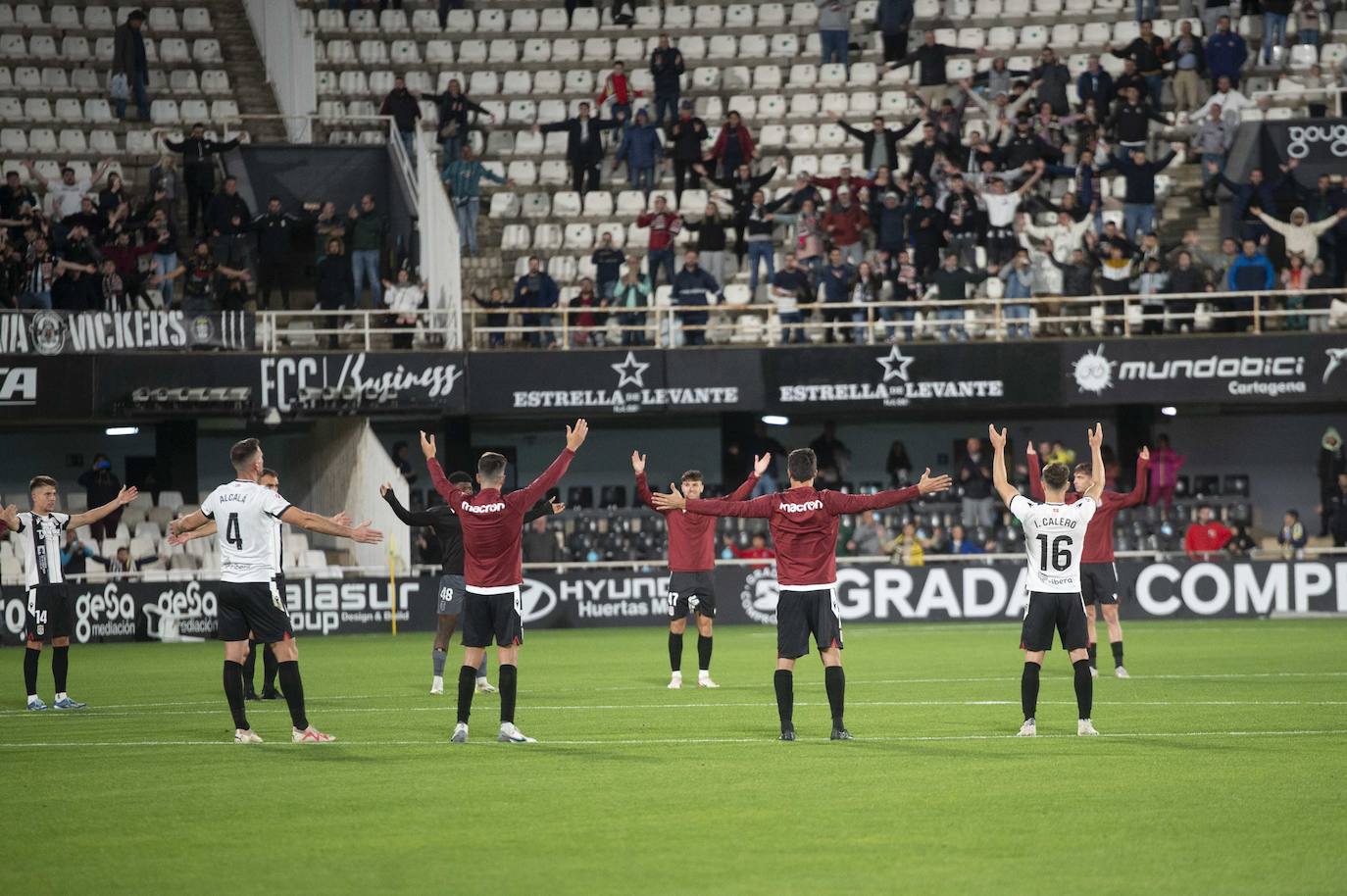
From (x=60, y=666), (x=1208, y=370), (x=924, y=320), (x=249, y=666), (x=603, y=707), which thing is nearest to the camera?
(x=603, y=707)

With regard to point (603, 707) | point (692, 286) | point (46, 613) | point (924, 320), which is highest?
point (692, 286)

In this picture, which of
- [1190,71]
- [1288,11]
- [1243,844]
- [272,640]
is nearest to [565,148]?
[1190,71]

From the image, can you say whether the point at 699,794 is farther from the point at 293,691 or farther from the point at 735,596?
the point at 735,596

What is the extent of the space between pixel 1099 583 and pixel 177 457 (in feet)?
71.7

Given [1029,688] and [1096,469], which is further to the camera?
[1096,469]

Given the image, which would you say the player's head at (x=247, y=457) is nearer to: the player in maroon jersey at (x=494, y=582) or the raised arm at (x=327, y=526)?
the raised arm at (x=327, y=526)

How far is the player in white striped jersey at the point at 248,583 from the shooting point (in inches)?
529

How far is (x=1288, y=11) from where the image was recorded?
37875mm

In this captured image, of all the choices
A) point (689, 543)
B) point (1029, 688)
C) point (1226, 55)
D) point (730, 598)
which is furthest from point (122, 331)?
point (1226, 55)

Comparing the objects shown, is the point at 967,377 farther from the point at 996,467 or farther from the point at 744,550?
the point at 996,467

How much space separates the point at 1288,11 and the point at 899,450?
1324 centimetres

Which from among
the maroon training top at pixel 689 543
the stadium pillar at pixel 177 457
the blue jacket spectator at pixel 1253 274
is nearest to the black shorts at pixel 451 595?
the maroon training top at pixel 689 543

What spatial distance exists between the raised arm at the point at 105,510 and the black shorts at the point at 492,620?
3.52m

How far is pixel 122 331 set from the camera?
30.5 m
